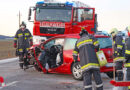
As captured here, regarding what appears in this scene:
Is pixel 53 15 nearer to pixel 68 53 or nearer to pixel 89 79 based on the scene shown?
pixel 68 53

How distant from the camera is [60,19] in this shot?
18.6m

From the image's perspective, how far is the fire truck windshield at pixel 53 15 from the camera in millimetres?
18473

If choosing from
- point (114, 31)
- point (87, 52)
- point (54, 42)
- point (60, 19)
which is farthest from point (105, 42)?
point (60, 19)

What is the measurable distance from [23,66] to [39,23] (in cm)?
552

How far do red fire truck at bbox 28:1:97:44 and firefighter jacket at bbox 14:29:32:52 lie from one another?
5642mm

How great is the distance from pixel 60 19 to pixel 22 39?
5.87 m

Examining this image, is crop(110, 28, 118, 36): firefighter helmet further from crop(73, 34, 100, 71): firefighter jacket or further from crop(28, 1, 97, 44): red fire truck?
crop(28, 1, 97, 44): red fire truck

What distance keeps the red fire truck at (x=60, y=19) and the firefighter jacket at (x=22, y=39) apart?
564cm

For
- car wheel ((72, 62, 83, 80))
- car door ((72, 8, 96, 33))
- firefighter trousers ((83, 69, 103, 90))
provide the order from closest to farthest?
firefighter trousers ((83, 69, 103, 90)) → car wheel ((72, 62, 83, 80)) → car door ((72, 8, 96, 33))

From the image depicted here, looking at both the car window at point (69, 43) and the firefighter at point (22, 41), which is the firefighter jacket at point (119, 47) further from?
the firefighter at point (22, 41)

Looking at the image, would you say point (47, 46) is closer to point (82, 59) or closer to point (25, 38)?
point (25, 38)

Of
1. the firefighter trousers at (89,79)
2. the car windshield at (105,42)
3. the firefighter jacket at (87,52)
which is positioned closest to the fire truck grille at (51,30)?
the car windshield at (105,42)

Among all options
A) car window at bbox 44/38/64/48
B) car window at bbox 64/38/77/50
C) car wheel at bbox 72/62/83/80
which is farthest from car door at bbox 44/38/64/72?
car wheel at bbox 72/62/83/80

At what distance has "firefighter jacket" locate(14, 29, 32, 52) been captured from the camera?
13.1 m
